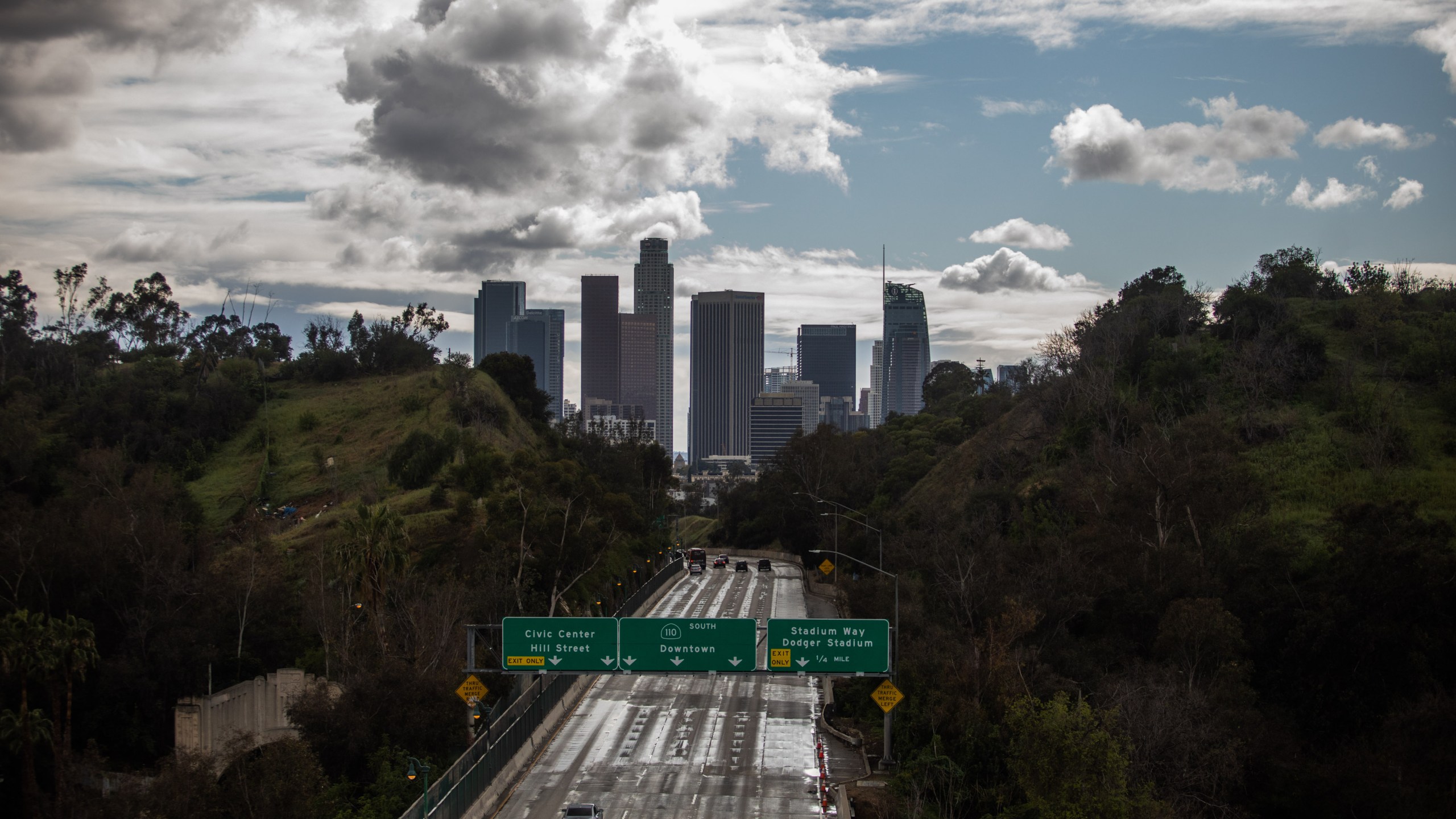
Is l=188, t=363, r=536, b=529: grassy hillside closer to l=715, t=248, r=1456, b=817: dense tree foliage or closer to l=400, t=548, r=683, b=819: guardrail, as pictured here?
l=400, t=548, r=683, b=819: guardrail

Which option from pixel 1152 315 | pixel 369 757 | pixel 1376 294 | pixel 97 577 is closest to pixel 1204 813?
pixel 369 757

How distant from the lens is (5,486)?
3236 inches

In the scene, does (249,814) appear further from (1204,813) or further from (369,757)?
(1204,813)

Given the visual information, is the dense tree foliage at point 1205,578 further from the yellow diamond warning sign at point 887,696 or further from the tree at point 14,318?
the tree at point 14,318

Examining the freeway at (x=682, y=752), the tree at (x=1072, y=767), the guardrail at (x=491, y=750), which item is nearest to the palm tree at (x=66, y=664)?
the guardrail at (x=491, y=750)

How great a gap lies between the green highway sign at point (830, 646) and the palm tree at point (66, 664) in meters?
25.9

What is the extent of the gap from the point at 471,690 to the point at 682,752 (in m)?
9.22

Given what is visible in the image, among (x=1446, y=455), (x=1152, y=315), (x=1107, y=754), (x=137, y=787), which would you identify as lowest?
(x=137, y=787)

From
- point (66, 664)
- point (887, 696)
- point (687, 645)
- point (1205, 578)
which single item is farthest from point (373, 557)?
point (1205, 578)

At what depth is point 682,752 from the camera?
139 ft

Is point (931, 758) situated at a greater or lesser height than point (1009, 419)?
lesser

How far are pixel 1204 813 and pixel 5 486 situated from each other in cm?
8427

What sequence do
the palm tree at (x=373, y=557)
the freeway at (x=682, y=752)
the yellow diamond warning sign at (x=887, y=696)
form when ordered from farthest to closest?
the palm tree at (x=373, y=557)
the yellow diamond warning sign at (x=887, y=696)
the freeway at (x=682, y=752)

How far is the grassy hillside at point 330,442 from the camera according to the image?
9469 centimetres
